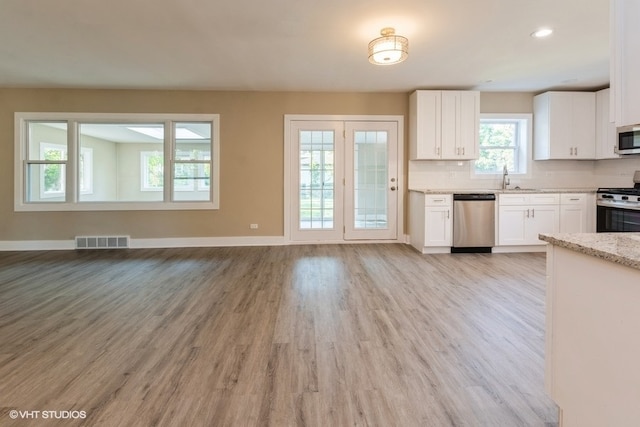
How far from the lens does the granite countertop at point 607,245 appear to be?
3.42 feet

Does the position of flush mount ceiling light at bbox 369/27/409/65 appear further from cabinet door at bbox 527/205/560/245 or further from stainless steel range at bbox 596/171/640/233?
stainless steel range at bbox 596/171/640/233

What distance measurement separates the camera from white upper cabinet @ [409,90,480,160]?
5289 millimetres

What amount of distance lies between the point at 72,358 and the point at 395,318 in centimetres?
222

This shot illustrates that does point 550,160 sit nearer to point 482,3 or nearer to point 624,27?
point 482,3

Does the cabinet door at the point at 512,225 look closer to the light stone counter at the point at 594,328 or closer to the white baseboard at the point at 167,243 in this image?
the white baseboard at the point at 167,243

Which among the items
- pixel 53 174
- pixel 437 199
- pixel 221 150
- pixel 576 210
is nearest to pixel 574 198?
pixel 576 210

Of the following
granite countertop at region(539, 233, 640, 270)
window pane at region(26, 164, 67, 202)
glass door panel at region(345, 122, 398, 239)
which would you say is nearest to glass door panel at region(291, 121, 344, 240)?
glass door panel at region(345, 122, 398, 239)

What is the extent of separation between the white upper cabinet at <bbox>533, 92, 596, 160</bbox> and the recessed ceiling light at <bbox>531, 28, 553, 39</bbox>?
2242mm

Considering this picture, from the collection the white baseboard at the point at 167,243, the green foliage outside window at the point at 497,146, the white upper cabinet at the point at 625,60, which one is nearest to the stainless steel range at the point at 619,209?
the green foliage outside window at the point at 497,146

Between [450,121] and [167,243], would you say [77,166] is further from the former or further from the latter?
[450,121]

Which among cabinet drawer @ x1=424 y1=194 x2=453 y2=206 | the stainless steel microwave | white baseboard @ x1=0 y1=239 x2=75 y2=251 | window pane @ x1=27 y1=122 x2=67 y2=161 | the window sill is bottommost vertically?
white baseboard @ x1=0 y1=239 x2=75 y2=251

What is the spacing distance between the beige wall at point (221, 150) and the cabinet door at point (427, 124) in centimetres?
48

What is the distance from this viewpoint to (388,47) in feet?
10.6

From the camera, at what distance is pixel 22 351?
2.17 meters
